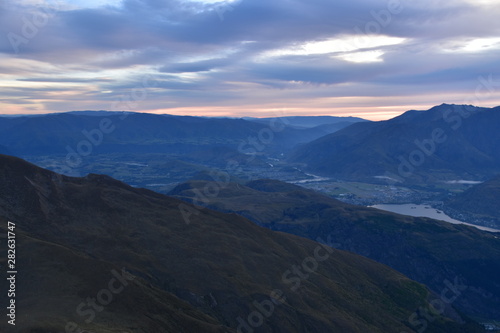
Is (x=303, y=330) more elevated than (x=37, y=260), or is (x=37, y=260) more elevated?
(x=37, y=260)

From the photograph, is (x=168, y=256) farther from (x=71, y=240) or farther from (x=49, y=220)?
(x=49, y=220)

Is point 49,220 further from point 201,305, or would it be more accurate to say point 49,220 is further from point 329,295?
point 329,295

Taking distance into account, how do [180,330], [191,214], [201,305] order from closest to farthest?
[180,330]
[201,305]
[191,214]

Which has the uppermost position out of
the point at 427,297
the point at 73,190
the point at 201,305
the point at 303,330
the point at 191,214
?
the point at 73,190

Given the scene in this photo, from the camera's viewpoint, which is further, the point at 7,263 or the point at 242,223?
the point at 242,223

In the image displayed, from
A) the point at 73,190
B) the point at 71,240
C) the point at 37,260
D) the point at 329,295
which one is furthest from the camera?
the point at 73,190

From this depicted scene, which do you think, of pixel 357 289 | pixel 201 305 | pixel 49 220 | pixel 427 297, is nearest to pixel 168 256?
pixel 201 305
